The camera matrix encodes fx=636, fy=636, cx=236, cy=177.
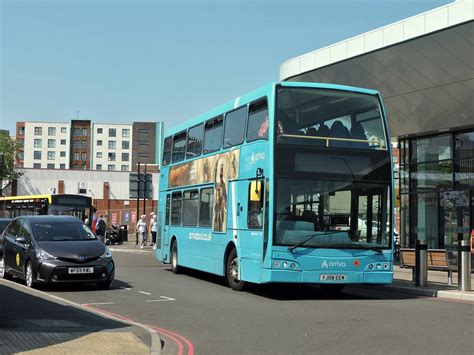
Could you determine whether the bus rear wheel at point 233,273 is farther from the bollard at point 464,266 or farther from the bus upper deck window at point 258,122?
the bollard at point 464,266

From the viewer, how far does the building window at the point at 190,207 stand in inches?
652

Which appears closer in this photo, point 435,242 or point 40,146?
point 435,242

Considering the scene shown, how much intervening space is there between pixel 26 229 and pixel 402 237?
14.7 meters

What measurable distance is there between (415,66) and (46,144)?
13536 centimetres

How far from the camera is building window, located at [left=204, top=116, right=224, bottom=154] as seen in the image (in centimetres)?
1539

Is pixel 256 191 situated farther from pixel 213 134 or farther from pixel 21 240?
pixel 21 240

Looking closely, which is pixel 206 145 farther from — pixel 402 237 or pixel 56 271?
pixel 402 237

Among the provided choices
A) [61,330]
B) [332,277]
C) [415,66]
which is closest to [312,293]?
[332,277]

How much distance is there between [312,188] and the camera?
12.4 metres

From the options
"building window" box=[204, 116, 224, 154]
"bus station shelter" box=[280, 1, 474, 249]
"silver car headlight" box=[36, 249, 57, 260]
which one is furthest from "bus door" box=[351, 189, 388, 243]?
"silver car headlight" box=[36, 249, 57, 260]

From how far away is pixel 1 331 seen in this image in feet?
25.2

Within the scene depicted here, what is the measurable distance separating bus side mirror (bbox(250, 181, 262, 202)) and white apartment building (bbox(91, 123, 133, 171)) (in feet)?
444

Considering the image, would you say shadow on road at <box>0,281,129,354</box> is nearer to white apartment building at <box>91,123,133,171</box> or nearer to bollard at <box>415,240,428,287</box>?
bollard at <box>415,240,428,287</box>

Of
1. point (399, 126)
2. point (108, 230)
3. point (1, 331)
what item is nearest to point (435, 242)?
point (399, 126)
